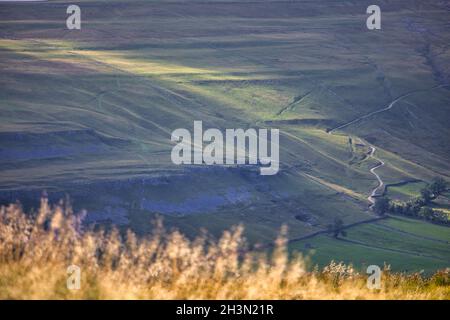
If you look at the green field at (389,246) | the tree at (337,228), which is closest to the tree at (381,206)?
the green field at (389,246)

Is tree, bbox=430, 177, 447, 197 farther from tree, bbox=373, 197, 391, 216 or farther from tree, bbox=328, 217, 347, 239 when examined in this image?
tree, bbox=328, 217, 347, 239

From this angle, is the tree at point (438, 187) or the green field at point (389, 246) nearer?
the green field at point (389, 246)

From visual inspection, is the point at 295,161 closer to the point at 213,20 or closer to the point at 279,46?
the point at 279,46

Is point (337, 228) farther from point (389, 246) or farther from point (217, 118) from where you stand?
point (217, 118)

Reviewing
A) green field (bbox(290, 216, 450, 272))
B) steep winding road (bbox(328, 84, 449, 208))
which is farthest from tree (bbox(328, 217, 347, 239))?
steep winding road (bbox(328, 84, 449, 208))

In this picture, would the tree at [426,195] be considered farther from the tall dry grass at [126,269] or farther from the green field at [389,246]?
the tall dry grass at [126,269]

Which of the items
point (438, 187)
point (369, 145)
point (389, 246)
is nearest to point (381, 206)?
point (389, 246)
